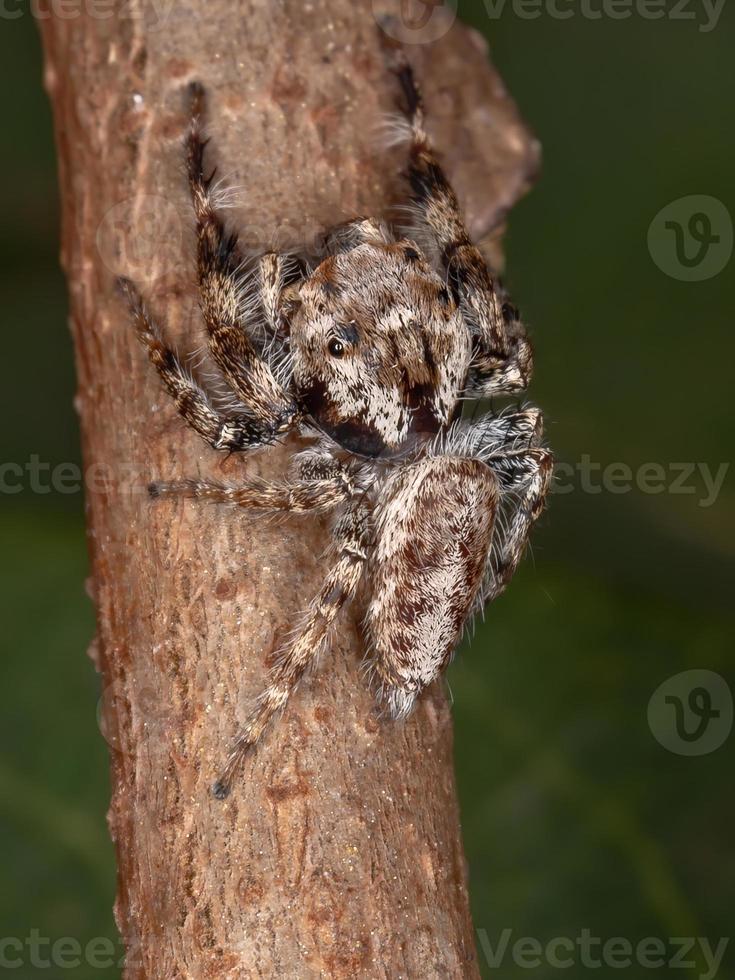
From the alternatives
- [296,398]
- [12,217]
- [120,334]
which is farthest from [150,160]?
[12,217]

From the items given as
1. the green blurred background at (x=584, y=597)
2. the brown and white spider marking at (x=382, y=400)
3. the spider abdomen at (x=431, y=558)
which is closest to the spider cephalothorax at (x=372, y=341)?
the brown and white spider marking at (x=382, y=400)

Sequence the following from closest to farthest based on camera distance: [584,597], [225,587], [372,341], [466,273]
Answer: [225,587]
[372,341]
[466,273]
[584,597]

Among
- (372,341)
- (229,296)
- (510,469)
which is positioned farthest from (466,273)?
(229,296)

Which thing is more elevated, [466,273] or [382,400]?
[466,273]

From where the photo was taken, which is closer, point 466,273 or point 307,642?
point 307,642

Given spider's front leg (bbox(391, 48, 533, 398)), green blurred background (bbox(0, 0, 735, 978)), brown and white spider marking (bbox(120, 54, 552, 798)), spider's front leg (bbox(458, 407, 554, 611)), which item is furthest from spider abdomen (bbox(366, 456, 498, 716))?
green blurred background (bbox(0, 0, 735, 978))

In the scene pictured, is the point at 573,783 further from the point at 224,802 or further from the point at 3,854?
the point at 3,854

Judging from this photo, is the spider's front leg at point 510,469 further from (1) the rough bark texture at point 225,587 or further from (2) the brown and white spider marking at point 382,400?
(1) the rough bark texture at point 225,587

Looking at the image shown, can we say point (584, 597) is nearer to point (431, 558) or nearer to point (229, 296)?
point (431, 558)
